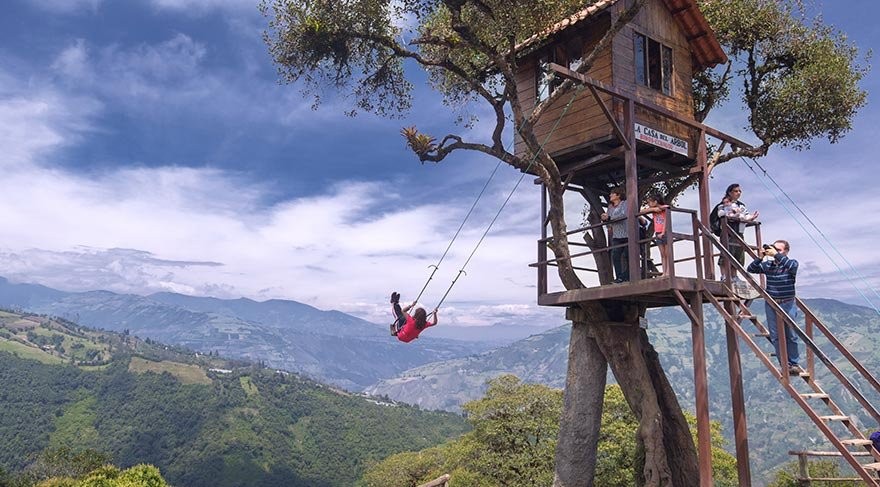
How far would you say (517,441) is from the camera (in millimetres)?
34375

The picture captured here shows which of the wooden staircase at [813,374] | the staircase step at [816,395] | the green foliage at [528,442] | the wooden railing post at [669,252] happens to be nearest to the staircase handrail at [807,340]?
the wooden staircase at [813,374]

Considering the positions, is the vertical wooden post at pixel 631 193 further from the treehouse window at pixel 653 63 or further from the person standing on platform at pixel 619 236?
the treehouse window at pixel 653 63

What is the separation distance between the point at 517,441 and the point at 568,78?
1033 inches

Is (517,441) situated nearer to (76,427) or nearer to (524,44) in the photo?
(524,44)

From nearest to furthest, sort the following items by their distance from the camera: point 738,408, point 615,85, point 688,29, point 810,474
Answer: point 738,408 < point 615,85 < point 688,29 < point 810,474

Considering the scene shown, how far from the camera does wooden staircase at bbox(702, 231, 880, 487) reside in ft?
30.9

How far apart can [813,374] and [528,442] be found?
25.5 m

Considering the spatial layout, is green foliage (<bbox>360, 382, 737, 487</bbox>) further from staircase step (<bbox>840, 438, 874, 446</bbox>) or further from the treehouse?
staircase step (<bbox>840, 438, 874, 446</bbox>)

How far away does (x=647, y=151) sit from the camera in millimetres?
15398

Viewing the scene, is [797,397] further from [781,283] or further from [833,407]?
[781,283]

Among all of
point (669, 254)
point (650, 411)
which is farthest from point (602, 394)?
point (669, 254)

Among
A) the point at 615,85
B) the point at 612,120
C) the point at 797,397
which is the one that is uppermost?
the point at 615,85

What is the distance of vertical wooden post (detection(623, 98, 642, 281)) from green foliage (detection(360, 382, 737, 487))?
1991 cm

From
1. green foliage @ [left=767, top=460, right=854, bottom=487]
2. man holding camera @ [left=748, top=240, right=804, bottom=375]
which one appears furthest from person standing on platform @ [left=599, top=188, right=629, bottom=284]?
green foliage @ [left=767, top=460, right=854, bottom=487]
